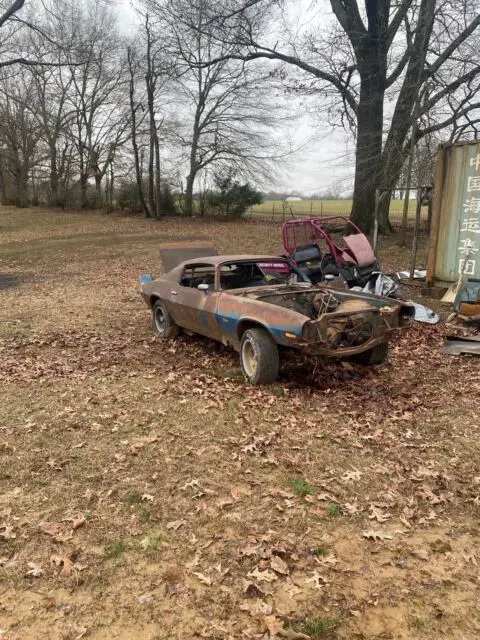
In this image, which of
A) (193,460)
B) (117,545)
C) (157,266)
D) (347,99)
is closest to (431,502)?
(193,460)

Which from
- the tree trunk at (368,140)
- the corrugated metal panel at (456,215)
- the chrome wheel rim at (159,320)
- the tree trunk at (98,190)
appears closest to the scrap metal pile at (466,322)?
the corrugated metal panel at (456,215)

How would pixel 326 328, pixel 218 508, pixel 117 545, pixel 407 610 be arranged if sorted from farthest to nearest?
1. pixel 326 328
2. pixel 218 508
3. pixel 117 545
4. pixel 407 610

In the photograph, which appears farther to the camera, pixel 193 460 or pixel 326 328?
pixel 326 328

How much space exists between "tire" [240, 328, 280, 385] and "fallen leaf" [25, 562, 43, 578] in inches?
119

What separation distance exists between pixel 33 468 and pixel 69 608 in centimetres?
161

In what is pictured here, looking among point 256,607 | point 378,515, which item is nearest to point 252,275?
point 378,515

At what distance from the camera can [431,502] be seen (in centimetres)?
356

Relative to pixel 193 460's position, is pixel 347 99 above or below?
above

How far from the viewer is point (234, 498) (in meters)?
3.62

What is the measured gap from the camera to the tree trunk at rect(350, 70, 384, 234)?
17469 mm

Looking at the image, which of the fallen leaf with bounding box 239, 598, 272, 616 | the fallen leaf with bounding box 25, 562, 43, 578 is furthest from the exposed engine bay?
the fallen leaf with bounding box 25, 562, 43, 578

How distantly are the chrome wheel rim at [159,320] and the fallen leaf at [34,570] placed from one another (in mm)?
5043

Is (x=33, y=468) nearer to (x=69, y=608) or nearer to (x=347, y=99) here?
(x=69, y=608)

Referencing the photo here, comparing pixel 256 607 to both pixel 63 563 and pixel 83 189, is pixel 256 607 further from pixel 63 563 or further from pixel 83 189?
pixel 83 189
